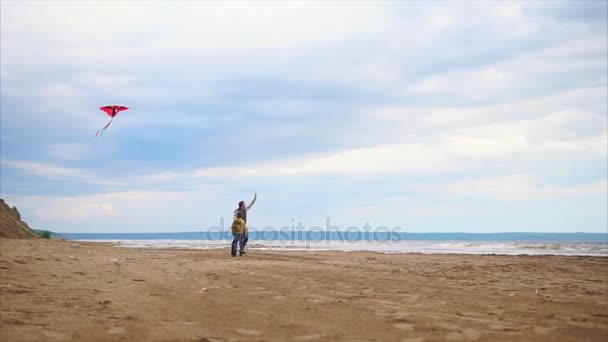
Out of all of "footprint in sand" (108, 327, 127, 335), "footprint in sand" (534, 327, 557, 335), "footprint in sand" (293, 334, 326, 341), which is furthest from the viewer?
"footprint in sand" (534, 327, 557, 335)

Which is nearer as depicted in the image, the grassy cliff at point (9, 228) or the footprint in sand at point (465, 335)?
the footprint in sand at point (465, 335)

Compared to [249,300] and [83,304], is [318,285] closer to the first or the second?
[249,300]

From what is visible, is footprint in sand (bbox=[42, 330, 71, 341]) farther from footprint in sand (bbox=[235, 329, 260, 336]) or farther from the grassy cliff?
the grassy cliff

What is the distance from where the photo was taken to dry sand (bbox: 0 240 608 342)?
5.80 metres

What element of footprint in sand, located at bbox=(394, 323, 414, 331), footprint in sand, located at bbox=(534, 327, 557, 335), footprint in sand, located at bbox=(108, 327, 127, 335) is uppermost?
footprint in sand, located at bbox=(108, 327, 127, 335)

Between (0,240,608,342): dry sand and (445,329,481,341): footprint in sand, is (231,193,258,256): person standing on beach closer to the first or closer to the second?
(0,240,608,342): dry sand

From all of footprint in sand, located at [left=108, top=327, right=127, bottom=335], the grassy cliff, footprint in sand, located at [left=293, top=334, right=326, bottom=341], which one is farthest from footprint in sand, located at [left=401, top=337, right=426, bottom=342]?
the grassy cliff

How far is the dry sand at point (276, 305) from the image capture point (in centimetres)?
580

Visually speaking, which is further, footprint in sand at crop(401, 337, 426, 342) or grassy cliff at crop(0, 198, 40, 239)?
grassy cliff at crop(0, 198, 40, 239)

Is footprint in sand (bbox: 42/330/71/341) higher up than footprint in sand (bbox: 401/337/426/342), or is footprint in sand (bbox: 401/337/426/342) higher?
footprint in sand (bbox: 42/330/71/341)

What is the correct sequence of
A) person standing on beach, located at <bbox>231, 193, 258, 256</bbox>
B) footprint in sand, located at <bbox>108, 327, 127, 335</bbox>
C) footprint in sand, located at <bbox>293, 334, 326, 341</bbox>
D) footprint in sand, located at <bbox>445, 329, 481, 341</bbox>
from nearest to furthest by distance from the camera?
footprint in sand, located at <bbox>108, 327, 127, 335</bbox>, footprint in sand, located at <bbox>293, 334, 326, 341</bbox>, footprint in sand, located at <bbox>445, 329, 481, 341</bbox>, person standing on beach, located at <bbox>231, 193, 258, 256</bbox>

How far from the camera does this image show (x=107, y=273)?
10312mm

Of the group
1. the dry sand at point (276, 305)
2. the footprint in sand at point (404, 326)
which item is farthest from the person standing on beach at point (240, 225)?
the footprint in sand at point (404, 326)

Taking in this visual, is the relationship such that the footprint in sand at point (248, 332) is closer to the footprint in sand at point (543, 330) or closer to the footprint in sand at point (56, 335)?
the footprint in sand at point (56, 335)
